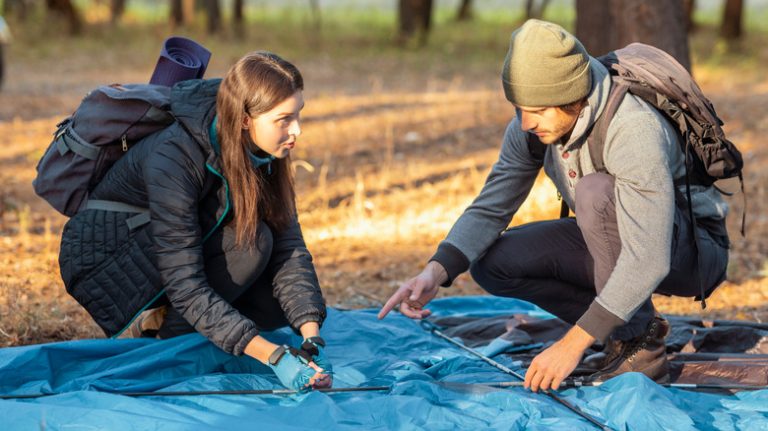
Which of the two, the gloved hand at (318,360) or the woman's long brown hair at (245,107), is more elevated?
the woman's long brown hair at (245,107)

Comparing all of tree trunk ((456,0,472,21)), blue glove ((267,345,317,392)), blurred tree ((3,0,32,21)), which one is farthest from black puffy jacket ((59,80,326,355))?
tree trunk ((456,0,472,21))

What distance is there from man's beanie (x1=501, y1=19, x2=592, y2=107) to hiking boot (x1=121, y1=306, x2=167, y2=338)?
144 cm

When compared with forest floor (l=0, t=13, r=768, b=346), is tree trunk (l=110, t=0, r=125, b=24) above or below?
below

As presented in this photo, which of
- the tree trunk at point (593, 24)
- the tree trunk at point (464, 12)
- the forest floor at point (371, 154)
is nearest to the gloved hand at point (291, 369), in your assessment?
the forest floor at point (371, 154)

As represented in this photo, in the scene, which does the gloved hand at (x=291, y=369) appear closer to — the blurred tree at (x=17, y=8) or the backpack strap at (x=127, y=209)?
the backpack strap at (x=127, y=209)

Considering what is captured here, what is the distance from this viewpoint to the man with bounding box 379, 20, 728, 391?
105 inches

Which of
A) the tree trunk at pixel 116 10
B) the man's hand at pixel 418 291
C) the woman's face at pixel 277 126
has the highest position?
the woman's face at pixel 277 126

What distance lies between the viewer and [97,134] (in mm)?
2967

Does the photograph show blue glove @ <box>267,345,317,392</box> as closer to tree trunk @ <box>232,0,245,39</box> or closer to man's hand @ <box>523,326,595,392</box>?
man's hand @ <box>523,326,595,392</box>

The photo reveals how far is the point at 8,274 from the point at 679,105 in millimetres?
2929

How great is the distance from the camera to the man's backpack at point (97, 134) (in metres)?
2.95

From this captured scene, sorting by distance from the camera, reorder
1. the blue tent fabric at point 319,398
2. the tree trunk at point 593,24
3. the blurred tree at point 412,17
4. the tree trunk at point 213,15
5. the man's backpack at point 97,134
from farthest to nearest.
Answer: the tree trunk at point 213,15, the blurred tree at point 412,17, the tree trunk at point 593,24, the man's backpack at point 97,134, the blue tent fabric at point 319,398

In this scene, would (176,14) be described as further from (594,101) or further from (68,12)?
(594,101)

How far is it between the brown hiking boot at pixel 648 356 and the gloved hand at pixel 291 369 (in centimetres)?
91
